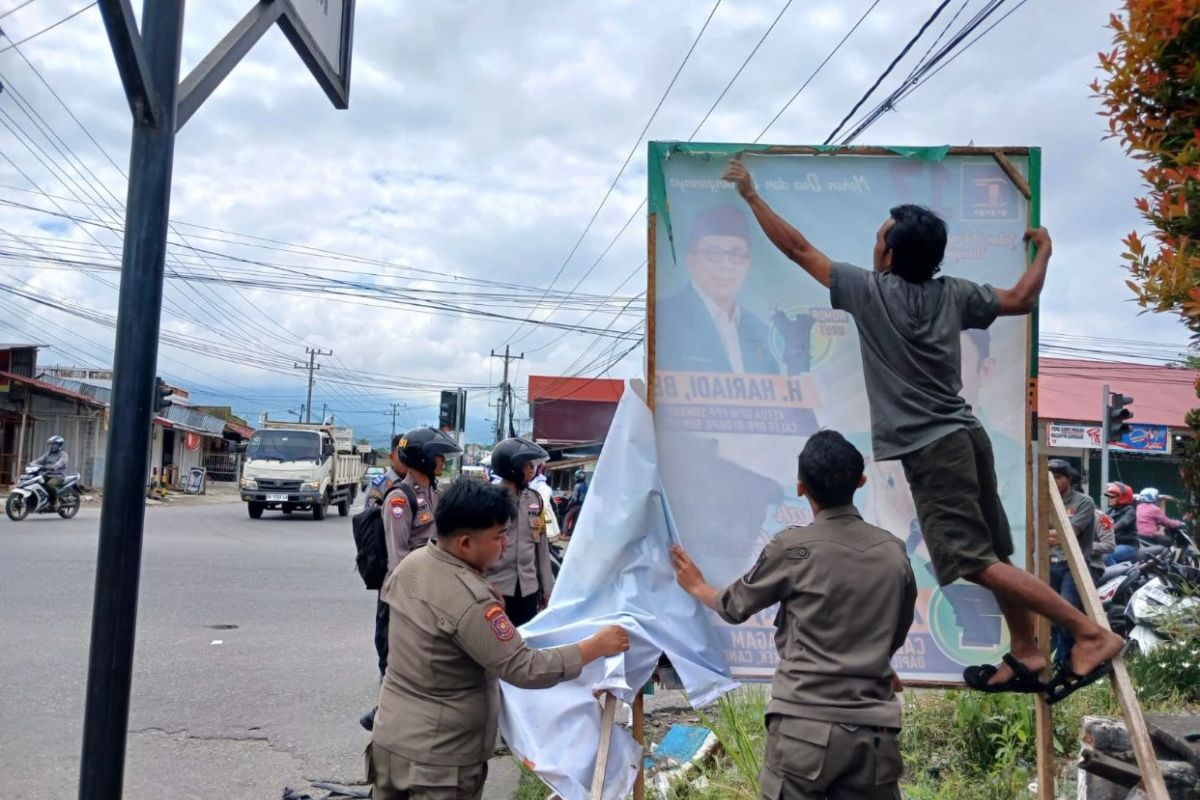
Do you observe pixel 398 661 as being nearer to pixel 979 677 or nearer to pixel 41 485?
pixel 979 677

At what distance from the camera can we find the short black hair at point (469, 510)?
2.72 metres

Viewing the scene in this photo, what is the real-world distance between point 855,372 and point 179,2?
2.49 meters

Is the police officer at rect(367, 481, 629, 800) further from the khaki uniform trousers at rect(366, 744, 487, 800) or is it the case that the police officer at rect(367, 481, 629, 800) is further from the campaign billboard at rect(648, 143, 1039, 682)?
the campaign billboard at rect(648, 143, 1039, 682)

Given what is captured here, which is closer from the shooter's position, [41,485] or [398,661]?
[398,661]

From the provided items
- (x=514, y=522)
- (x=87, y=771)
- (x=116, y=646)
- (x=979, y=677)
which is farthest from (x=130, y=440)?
(x=514, y=522)

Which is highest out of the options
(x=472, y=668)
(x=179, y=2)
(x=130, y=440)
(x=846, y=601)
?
(x=179, y=2)

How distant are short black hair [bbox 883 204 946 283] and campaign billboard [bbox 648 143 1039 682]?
46 cm

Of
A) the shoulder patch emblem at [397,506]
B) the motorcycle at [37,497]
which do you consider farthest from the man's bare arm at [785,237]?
the motorcycle at [37,497]

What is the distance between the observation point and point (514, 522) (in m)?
5.30

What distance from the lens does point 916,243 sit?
2.97 metres

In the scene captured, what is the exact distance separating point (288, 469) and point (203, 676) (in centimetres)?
1692

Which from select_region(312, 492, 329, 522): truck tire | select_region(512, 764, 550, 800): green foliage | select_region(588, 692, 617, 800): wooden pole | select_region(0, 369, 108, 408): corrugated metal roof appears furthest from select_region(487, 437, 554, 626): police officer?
select_region(0, 369, 108, 408): corrugated metal roof

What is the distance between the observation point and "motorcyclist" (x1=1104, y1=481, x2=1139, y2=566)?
30.2ft

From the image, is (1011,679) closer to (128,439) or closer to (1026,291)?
(1026,291)
